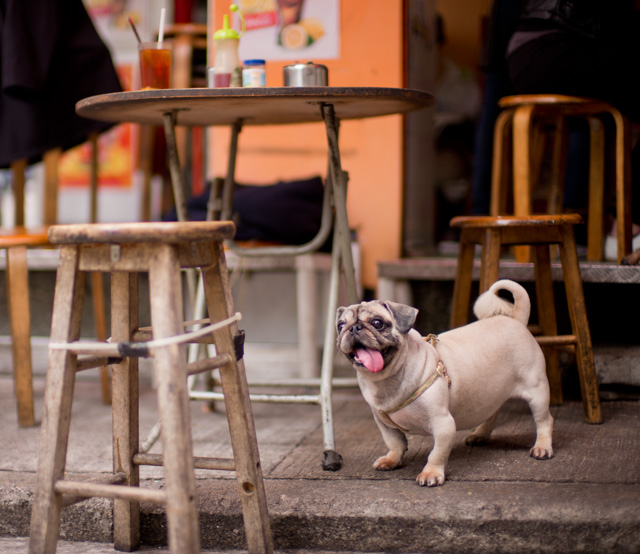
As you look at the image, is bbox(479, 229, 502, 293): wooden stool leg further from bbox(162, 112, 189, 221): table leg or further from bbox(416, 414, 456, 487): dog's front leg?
bbox(162, 112, 189, 221): table leg

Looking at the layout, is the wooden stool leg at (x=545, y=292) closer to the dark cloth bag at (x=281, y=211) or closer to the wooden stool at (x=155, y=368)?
the dark cloth bag at (x=281, y=211)

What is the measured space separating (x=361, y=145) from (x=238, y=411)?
2286 millimetres

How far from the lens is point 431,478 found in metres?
2.24

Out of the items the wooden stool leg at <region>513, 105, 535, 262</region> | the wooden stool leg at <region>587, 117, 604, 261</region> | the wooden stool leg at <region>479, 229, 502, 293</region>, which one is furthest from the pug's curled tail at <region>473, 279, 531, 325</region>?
the wooden stool leg at <region>587, 117, 604, 261</region>

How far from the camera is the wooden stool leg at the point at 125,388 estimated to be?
6.75 ft

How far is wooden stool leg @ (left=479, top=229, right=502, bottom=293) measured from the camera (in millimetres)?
2756

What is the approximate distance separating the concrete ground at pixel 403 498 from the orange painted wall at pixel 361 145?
1.42m

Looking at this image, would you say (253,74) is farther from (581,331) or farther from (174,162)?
(581,331)

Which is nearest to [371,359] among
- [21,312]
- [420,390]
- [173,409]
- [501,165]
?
[420,390]

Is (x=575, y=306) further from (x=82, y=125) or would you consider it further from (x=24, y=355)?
(x=82, y=125)

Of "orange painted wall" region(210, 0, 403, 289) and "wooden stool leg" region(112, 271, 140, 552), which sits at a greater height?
"orange painted wall" region(210, 0, 403, 289)

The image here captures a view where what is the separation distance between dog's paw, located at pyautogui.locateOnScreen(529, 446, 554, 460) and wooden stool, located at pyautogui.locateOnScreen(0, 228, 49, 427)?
6.15 ft

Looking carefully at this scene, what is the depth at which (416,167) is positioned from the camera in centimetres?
480

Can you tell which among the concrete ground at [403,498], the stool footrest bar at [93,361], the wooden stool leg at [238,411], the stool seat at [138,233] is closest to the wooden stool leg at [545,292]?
the concrete ground at [403,498]
